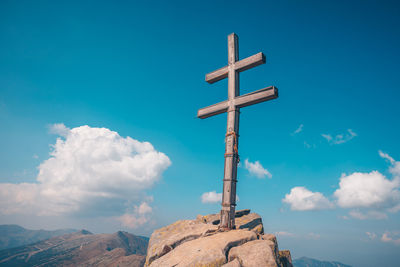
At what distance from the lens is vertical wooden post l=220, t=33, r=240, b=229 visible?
1038 cm

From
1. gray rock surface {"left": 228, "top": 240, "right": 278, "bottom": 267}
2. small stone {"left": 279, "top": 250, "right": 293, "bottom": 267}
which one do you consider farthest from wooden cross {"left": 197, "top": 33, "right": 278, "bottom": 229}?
small stone {"left": 279, "top": 250, "right": 293, "bottom": 267}

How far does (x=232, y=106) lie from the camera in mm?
11977

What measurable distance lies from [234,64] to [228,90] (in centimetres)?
140

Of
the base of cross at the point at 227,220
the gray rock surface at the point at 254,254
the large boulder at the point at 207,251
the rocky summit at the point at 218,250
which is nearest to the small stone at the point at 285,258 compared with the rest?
the rocky summit at the point at 218,250

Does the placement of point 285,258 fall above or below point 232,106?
below

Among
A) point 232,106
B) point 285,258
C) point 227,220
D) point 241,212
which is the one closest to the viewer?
point 285,258

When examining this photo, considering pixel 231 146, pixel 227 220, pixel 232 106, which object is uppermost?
pixel 232 106

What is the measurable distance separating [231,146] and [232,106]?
6.86 ft

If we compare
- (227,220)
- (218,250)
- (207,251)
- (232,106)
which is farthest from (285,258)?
(232,106)

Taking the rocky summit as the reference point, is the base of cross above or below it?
above

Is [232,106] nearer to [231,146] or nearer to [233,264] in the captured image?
[231,146]

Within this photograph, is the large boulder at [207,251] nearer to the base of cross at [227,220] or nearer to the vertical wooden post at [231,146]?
the base of cross at [227,220]

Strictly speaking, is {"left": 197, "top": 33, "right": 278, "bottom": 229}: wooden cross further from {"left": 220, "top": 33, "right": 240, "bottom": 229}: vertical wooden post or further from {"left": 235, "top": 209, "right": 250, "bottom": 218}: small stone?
{"left": 235, "top": 209, "right": 250, "bottom": 218}: small stone

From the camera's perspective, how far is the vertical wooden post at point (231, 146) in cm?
1038
